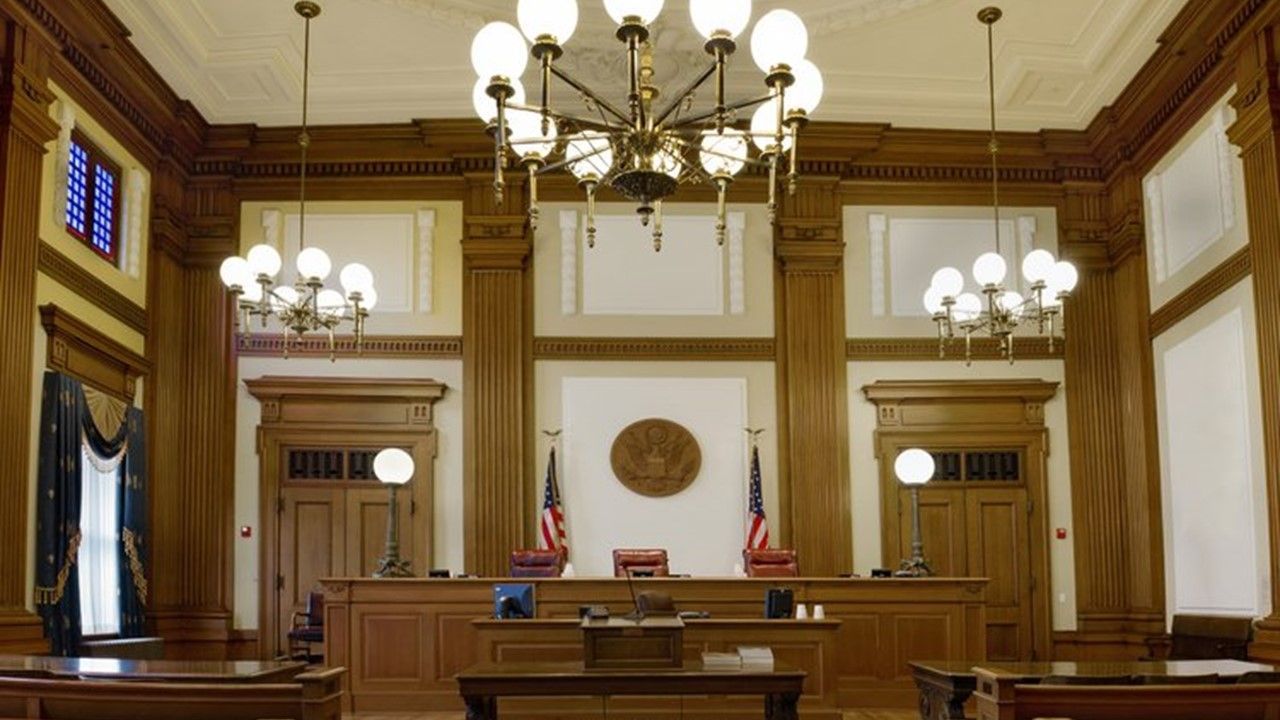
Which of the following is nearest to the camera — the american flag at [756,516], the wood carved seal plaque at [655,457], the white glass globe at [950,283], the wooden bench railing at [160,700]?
the wooden bench railing at [160,700]

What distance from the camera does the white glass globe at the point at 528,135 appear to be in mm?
7180

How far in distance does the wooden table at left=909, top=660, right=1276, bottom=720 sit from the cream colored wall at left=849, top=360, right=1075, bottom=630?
625cm

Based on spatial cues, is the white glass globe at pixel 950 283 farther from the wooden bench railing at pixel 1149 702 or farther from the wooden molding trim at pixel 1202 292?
the wooden bench railing at pixel 1149 702

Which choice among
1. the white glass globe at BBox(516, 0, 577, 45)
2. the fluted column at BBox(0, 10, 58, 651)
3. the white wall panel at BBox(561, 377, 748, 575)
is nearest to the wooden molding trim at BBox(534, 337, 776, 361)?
the white wall panel at BBox(561, 377, 748, 575)

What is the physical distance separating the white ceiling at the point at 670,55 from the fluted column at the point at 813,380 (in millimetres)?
1166

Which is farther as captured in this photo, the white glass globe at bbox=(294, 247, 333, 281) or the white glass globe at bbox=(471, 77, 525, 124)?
the white glass globe at bbox=(294, 247, 333, 281)

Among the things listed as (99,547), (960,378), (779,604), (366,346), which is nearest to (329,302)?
(366,346)

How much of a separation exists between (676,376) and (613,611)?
11.7ft

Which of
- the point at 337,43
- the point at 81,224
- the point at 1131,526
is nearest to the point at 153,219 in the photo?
the point at 81,224

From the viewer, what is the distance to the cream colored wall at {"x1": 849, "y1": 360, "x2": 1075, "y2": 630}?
43.3ft

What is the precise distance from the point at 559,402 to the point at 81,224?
4657 mm

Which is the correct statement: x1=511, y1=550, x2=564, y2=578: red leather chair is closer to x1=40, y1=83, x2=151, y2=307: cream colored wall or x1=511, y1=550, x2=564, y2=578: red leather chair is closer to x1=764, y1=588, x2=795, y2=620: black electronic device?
x1=764, y1=588, x2=795, y2=620: black electronic device

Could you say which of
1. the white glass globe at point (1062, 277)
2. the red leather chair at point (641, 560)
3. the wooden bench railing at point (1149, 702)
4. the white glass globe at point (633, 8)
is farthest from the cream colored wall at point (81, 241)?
the wooden bench railing at point (1149, 702)

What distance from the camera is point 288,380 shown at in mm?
13016
